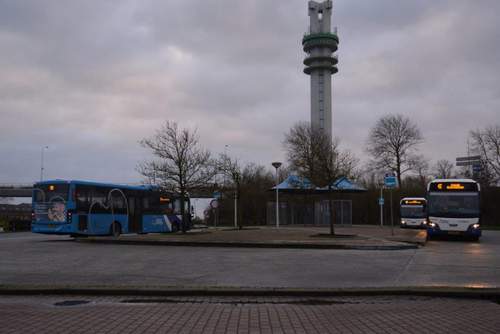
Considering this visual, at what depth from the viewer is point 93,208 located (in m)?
25.4

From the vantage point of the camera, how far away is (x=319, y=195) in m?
47.6

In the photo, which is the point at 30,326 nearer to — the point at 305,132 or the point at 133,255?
the point at 133,255

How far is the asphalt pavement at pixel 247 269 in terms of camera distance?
34.1ft

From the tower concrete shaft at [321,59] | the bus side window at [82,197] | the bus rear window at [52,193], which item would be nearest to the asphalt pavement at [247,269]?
the bus rear window at [52,193]

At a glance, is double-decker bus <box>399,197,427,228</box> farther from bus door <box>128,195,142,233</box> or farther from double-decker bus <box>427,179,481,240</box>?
bus door <box>128,195,142,233</box>

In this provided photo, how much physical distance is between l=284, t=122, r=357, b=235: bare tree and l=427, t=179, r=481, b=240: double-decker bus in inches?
191

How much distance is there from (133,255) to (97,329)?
10101 mm

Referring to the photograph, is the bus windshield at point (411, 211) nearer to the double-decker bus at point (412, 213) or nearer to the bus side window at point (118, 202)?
the double-decker bus at point (412, 213)

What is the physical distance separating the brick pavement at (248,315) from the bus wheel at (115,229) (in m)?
17.9

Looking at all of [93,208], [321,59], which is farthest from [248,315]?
[321,59]

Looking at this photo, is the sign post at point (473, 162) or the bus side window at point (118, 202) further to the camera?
the sign post at point (473, 162)

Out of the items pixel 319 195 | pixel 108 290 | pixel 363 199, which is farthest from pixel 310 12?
pixel 108 290

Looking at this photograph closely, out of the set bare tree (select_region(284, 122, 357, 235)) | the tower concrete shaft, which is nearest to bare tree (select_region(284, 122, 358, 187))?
bare tree (select_region(284, 122, 357, 235))

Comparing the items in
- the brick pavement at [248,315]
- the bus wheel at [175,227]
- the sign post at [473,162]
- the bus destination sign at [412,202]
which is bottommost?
the brick pavement at [248,315]
